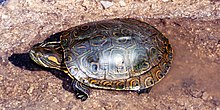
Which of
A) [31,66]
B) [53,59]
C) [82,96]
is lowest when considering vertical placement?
[82,96]

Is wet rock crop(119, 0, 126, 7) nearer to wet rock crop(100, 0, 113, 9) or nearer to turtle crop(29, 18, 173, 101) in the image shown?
wet rock crop(100, 0, 113, 9)

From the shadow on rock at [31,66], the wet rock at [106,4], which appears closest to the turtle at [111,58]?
the shadow on rock at [31,66]

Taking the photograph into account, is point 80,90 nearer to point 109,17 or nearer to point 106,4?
point 109,17

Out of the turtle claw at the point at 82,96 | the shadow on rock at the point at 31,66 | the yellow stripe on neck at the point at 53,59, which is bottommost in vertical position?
the turtle claw at the point at 82,96

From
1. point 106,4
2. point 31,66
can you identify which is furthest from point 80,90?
point 106,4

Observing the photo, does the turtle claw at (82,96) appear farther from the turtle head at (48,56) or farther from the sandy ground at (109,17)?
the turtle head at (48,56)

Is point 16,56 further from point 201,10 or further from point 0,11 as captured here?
point 201,10
